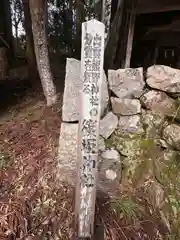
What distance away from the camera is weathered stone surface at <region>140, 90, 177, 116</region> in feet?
10.8

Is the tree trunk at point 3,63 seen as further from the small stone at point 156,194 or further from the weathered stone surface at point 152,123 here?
the small stone at point 156,194

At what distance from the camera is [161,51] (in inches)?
281

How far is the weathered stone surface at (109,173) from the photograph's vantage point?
10.1ft

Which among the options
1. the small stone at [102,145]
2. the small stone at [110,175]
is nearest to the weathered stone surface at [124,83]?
the small stone at [102,145]

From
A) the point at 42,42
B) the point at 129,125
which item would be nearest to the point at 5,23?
the point at 42,42

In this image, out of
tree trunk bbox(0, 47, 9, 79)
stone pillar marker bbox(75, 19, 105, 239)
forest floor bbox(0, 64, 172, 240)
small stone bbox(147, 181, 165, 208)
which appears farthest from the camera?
tree trunk bbox(0, 47, 9, 79)

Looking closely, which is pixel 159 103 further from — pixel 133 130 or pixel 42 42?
pixel 42 42

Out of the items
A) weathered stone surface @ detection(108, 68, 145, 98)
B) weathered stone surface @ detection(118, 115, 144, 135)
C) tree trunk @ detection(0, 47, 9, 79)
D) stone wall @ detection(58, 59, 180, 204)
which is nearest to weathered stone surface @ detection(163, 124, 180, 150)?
stone wall @ detection(58, 59, 180, 204)

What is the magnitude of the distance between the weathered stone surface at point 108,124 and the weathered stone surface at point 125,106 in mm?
77

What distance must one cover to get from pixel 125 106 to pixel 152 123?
0.38 m

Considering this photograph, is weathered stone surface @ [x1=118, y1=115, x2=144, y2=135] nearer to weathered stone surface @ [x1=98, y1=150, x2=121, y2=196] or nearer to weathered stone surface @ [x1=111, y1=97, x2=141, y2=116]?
weathered stone surface @ [x1=111, y1=97, x2=141, y2=116]

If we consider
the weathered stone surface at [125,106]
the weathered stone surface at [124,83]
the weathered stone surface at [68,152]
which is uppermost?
the weathered stone surface at [124,83]

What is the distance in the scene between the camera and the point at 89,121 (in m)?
2.41

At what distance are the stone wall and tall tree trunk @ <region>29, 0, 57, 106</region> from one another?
95 centimetres
